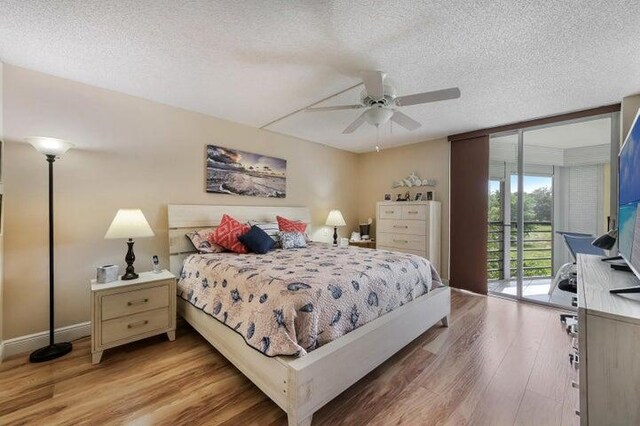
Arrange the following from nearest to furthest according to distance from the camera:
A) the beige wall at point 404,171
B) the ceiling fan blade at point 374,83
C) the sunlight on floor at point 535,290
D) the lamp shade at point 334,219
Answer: the ceiling fan blade at point 374,83 < the sunlight on floor at point 535,290 < the beige wall at point 404,171 < the lamp shade at point 334,219

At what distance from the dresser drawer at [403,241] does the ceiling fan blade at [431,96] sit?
237 centimetres

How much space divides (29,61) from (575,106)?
5.11 m

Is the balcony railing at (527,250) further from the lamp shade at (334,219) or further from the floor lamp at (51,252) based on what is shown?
the floor lamp at (51,252)

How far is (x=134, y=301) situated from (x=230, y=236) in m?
1.00

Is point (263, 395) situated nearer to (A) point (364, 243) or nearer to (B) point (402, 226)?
(B) point (402, 226)

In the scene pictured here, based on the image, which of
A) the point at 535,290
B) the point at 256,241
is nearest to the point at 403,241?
the point at 535,290

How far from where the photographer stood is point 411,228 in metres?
4.07

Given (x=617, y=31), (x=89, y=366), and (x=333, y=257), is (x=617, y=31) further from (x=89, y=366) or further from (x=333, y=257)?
(x=89, y=366)

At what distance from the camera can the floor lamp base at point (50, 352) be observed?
2.05 m

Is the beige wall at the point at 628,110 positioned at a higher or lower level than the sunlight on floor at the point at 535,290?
higher

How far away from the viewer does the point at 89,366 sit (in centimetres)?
200

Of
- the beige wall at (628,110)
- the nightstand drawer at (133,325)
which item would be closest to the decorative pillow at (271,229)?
the nightstand drawer at (133,325)

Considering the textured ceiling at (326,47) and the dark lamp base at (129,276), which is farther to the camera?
the dark lamp base at (129,276)

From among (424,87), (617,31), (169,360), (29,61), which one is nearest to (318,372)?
(169,360)
